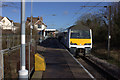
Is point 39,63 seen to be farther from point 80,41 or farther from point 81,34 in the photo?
point 81,34

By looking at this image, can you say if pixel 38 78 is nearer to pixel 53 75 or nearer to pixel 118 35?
pixel 53 75

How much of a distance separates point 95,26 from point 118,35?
8.80 m

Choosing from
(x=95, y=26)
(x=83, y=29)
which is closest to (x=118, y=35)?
(x=83, y=29)

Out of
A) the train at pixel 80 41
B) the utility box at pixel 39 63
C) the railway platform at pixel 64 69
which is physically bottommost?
the railway platform at pixel 64 69

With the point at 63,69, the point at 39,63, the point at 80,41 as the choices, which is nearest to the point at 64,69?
the point at 63,69

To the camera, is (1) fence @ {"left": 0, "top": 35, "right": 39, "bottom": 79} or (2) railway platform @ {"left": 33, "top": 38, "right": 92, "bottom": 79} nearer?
(1) fence @ {"left": 0, "top": 35, "right": 39, "bottom": 79}

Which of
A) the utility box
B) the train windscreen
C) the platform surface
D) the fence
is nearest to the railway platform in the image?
the platform surface

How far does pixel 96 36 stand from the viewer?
26.5 m

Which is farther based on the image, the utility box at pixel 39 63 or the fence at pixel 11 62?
the utility box at pixel 39 63

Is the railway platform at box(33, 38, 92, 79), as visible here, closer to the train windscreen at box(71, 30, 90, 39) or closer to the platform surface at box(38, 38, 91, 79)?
the platform surface at box(38, 38, 91, 79)

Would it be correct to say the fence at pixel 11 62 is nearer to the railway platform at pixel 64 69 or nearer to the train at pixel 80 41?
the railway platform at pixel 64 69

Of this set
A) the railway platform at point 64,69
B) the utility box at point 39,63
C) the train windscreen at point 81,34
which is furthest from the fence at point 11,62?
the train windscreen at point 81,34

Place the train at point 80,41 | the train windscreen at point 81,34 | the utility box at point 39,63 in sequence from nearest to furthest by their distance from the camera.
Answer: the utility box at point 39,63 < the train at point 80,41 < the train windscreen at point 81,34

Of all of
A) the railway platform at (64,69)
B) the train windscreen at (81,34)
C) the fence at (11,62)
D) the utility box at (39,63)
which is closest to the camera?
the fence at (11,62)
